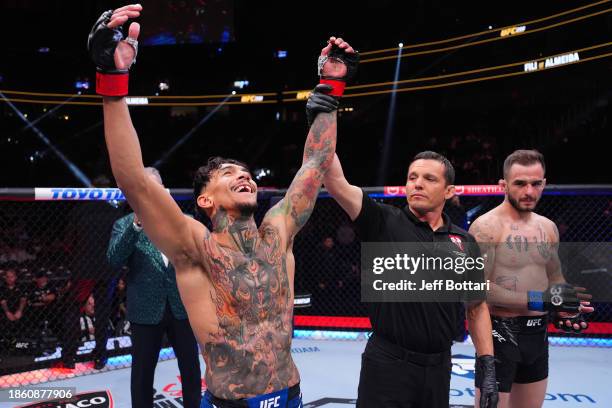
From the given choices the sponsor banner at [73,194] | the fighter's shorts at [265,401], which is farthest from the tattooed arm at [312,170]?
the sponsor banner at [73,194]

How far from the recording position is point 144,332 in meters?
2.92

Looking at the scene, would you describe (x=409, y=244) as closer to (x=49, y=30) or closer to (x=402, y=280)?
(x=402, y=280)

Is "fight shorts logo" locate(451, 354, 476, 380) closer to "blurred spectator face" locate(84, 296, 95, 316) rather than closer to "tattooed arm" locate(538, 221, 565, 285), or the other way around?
"tattooed arm" locate(538, 221, 565, 285)

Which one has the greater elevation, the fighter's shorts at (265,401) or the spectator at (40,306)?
the fighter's shorts at (265,401)

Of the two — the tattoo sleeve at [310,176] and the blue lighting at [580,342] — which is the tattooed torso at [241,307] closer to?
the tattoo sleeve at [310,176]

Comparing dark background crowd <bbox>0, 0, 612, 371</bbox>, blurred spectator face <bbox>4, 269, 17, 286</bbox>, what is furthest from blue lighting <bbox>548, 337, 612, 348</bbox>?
dark background crowd <bbox>0, 0, 612, 371</bbox>

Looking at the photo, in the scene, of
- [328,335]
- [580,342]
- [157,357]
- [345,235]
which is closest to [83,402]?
[157,357]

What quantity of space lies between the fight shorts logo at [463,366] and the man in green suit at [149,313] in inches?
90.0

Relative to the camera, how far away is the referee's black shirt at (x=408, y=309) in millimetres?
2178

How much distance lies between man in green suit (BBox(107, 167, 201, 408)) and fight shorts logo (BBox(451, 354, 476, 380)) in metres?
2.28

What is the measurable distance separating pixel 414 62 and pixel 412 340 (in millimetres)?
11503

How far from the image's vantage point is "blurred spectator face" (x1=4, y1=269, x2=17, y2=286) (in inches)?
186

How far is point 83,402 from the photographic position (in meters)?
3.71

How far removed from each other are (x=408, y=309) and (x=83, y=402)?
8.57 ft
